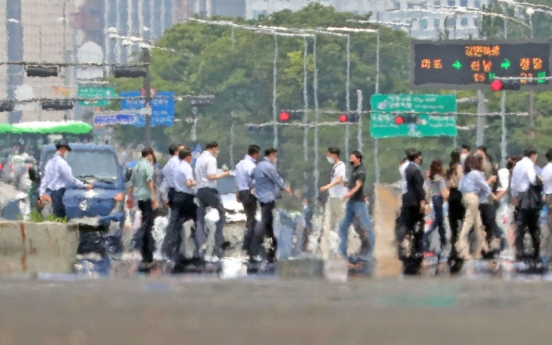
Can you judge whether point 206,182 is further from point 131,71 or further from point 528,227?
point 131,71

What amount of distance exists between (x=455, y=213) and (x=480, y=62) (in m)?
23.4

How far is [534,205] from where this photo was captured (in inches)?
Result: 901

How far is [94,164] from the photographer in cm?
2858

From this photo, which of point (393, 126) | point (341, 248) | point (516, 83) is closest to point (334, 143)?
point (393, 126)

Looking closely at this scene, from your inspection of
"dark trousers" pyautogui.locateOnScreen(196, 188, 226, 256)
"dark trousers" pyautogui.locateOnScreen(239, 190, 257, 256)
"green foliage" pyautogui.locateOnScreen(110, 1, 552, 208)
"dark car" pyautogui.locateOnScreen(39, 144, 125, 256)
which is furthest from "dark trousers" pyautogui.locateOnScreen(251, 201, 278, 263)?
"green foliage" pyautogui.locateOnScreen(110, 1, 552, 208)

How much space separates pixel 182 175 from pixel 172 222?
28.6 inches

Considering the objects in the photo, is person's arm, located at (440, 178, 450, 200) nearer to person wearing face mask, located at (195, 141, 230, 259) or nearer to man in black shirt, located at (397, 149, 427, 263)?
man in black shirt, located at (397, 149, 427, 263)

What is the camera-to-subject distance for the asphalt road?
1315 centimetres

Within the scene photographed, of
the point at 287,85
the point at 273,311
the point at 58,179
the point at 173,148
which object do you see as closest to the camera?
the point at 273,311

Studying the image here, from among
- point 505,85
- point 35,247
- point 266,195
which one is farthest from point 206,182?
point 505,85

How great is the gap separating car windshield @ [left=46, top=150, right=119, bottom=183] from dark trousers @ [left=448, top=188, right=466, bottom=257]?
726cm

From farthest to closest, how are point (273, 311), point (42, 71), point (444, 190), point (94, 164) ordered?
1. point (42, 71)
2. point (94, 164)
3. point (444, 190)
4. point (273, 311)

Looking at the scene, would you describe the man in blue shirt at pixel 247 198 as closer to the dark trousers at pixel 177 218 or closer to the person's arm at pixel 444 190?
the dark trousers at pixel 177 218

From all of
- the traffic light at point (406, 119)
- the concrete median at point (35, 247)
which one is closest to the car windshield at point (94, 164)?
the concrete median at point (35, 247)
